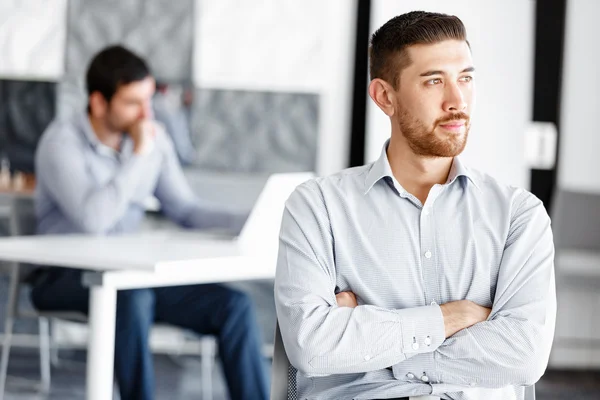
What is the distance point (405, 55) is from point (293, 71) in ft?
11.0

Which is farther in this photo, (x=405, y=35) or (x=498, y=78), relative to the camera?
(x=498, y=78)

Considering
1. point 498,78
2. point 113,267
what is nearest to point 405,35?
point 113,267

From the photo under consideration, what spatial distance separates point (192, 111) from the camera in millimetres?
A: 5156

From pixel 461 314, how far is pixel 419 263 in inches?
5.2

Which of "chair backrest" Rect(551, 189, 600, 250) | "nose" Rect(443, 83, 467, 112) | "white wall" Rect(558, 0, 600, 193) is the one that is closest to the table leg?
"nose" Rect(443, 83, 467, 112)

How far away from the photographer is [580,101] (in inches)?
208

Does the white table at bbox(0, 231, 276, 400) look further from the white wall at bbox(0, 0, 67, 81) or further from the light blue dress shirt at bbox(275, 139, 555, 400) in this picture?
A: the white wall at bbox(0, 0, 67, 81)

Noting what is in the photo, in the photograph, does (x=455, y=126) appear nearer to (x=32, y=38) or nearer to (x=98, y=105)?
(x=98, y=105)

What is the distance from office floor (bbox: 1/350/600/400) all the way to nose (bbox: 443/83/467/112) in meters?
2.71

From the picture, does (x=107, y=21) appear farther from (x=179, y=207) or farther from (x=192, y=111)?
(x=179, y=207)

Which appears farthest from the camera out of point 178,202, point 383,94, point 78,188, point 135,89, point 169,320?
point 178,202

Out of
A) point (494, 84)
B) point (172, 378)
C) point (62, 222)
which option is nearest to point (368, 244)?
point (62, 222)

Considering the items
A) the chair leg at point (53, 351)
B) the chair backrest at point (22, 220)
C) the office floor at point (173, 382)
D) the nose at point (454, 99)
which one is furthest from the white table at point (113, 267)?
the chair leg at point (53, 351)

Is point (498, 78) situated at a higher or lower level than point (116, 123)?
higher
